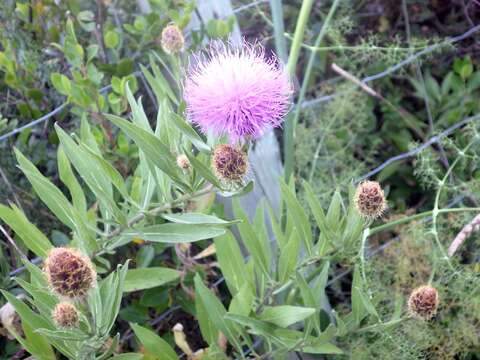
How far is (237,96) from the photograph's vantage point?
1.13m

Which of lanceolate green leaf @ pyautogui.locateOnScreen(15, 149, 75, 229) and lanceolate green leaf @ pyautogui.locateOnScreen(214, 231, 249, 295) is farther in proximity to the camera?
lanceolate green leaf @ pyautogui.locateOnScreen(214, 231, 249, 295)

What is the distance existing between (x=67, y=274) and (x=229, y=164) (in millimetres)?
326

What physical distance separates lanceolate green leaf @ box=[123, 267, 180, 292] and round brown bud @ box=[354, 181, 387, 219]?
433mm

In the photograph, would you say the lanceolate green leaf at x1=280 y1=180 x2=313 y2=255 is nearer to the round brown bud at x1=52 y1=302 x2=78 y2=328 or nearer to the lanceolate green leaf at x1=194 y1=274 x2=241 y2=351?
the lanceolate green leaf at x1=194 y1=274 x2=241 y2=351

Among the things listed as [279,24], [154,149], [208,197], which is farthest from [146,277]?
[279,24]

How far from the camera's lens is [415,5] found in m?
2.73

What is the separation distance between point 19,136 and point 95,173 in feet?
2.15

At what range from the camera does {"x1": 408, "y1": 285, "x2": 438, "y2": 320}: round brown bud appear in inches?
52.7

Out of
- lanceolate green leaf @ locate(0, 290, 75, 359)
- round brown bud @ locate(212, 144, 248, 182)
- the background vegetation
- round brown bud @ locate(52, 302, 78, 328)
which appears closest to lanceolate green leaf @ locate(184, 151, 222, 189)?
round brown bud @ locate(212, 144, 248, 182)

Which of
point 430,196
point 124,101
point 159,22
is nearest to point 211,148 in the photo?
point 124,101

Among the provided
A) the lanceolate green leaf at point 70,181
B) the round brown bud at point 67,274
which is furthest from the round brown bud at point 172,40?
the round brown bud at point 67,274

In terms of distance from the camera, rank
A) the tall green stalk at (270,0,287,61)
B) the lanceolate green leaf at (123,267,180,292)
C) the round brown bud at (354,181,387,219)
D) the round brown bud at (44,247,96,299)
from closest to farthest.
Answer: the round brown bud at (44,247,96,299), the round brown bud at (354,181,387,219), the lanceolate green leaf at (123,267,180,292), the tall green stalk at (270,0,287,61)

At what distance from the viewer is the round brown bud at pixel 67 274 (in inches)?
39.8

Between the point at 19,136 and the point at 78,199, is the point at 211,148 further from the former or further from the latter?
the point at 19,136
